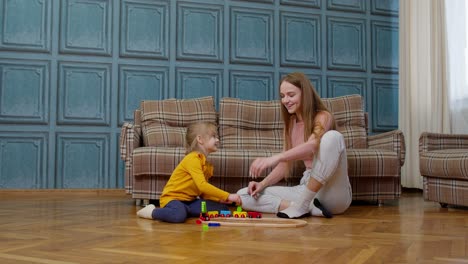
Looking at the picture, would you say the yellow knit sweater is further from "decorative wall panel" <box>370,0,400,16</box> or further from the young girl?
"decorative wall panel" <box>370,0,400,16</box>

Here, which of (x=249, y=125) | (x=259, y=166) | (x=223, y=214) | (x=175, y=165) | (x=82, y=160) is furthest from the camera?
(x=82, y=160)

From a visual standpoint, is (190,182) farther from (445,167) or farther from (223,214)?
(445,167)

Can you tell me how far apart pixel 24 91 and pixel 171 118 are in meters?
1.31

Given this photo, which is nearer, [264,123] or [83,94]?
[264,123]

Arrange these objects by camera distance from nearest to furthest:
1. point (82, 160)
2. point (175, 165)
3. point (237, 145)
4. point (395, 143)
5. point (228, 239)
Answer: point (228, 239) → point (175, 165) → point (395, 143) → point (237, 145) → point (82, 160)

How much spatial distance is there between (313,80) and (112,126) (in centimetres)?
184

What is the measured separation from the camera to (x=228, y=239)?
6.01 feet

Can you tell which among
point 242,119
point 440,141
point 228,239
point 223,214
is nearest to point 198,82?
point 242,119

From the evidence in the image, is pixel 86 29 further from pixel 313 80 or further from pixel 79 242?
pixel 79 242

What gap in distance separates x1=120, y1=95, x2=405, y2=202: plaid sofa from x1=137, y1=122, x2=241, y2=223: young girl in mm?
594

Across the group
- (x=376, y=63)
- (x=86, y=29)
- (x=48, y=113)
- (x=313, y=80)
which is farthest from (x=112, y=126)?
(x=376, y=63)

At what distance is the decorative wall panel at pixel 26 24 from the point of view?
4309 mm

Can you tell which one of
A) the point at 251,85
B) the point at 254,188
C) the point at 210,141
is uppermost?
the point at 251,85

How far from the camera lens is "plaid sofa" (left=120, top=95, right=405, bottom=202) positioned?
10.9 feet
